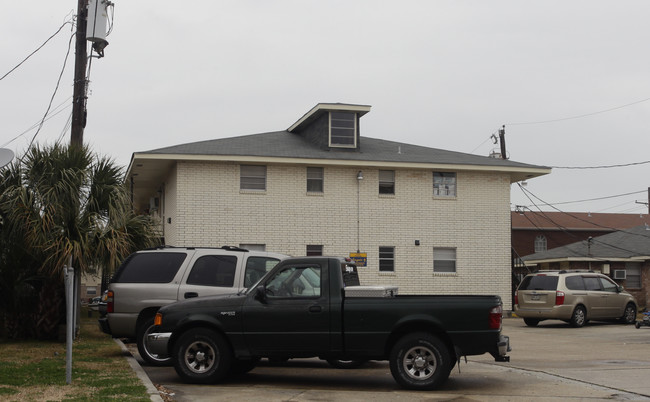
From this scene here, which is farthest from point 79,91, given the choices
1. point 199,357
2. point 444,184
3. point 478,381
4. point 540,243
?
point 540,243

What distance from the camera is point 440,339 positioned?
34.8ft

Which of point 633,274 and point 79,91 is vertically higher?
point 79,91

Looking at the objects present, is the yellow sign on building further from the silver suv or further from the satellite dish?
the satellite dish

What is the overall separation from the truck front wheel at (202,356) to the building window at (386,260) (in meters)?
18.1

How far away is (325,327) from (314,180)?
59.6 ft

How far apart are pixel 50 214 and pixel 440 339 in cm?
898

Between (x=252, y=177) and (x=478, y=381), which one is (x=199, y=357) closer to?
(x=478, y=381)

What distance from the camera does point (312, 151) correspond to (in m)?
29.2

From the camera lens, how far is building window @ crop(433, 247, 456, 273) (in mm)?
29391

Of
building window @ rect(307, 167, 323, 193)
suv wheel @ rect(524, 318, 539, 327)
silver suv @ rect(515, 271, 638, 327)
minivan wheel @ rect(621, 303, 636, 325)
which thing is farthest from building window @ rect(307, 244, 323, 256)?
minivan wheel @ rect(621, 303, 636, 325)

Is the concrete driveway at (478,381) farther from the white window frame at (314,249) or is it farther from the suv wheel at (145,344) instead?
the white window frame at (314,249)

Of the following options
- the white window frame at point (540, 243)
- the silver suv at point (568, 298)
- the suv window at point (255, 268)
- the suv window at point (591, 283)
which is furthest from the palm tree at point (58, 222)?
the white window frame at point (540, 243)

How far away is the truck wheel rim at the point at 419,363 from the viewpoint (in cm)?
1048

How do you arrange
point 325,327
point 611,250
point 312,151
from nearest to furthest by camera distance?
point 325,327, point 312,151, point 611,250
